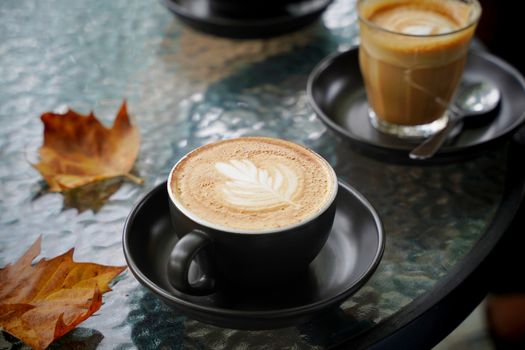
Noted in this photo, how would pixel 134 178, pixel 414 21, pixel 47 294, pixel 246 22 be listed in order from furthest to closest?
pixel 246 22 < pixel 414 21 < pixel 134 178 < pixel 47 294

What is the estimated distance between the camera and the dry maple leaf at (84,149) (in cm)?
88

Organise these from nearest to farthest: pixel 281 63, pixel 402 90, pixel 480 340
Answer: pixel 402 90
pixel 281 63
pixel 480 340

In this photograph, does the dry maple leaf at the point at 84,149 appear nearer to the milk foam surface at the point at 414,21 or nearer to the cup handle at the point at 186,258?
the cup handle at the point at 186,258

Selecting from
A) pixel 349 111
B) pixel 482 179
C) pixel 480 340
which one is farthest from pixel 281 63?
pixel 480 340

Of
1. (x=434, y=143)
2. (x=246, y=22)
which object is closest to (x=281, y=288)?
(x=434, y=143)

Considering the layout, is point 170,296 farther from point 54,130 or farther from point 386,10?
point 386,10

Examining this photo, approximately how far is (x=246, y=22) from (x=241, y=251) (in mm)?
609

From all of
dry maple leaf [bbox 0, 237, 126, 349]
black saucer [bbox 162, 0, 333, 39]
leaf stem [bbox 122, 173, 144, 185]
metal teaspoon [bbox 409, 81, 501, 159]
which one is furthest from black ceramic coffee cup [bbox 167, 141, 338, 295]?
black saucer [bbox 162, 0, 333, 39]

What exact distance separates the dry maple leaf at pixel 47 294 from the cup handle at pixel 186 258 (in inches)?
4.2


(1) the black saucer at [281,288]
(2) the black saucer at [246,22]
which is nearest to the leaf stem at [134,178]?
(1) the black saucer at [281,288]

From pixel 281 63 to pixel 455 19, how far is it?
286 millimetres

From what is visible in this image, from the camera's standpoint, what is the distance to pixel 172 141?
0.96 meters

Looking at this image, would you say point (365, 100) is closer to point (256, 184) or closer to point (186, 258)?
point (256, 184)

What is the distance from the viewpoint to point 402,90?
975mm
